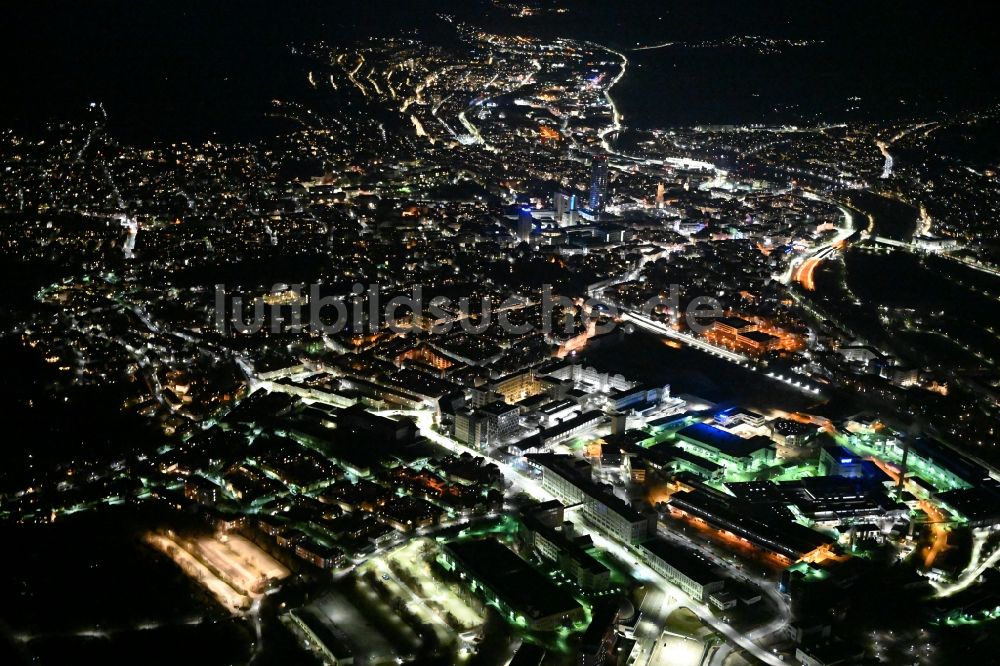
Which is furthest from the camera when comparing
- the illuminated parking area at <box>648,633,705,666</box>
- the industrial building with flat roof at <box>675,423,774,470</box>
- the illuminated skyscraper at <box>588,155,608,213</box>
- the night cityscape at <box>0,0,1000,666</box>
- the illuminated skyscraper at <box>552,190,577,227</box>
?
the illuminated skyscraper at <box>588,155,608,213</box>

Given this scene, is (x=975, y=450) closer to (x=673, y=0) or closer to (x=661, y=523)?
(x=661, y=523)

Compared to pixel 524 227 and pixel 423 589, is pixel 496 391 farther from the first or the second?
pixel 524 227

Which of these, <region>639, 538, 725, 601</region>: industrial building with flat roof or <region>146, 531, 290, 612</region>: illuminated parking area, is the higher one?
<region>639, 538, 725, 601</region>: industrial building with flat roof

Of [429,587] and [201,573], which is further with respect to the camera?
[201,573]

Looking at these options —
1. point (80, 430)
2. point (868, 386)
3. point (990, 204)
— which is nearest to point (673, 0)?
point (990, 204)

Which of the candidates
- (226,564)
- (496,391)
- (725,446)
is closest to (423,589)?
(226,564)

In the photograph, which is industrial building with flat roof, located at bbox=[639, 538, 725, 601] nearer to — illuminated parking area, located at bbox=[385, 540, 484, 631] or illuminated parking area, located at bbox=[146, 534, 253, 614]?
illuminated parking area, located at bbox=[385, 540, 484, 631]

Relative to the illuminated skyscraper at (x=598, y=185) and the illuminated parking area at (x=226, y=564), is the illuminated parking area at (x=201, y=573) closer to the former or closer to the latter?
the illuminated parking area at (x=226, y=564)

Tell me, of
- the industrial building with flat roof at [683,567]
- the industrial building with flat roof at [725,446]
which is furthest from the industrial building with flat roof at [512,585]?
the industrial building with flat roof at [725,446]

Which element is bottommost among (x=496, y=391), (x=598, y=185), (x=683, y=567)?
(x=496, y=391)

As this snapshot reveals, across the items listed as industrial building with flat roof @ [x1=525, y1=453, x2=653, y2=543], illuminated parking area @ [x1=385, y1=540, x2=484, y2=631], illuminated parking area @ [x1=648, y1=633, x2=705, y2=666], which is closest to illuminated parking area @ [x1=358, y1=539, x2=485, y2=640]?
illuminated parking area @ [x1=385, y1=540, x2=484, y2=631]
